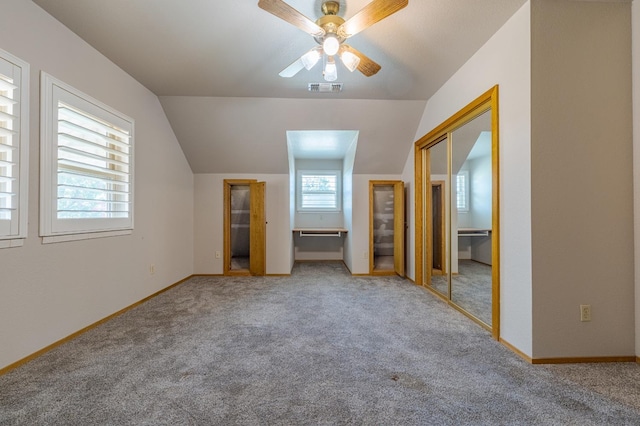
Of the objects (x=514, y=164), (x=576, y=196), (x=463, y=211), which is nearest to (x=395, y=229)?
(x=463, y=211)

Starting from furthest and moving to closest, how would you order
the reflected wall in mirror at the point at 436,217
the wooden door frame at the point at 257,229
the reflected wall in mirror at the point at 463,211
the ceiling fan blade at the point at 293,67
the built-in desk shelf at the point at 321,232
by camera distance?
the built-in desk shelf at the point at 321,232 < the wooden door frame at the point at 257,229 < the reflected wall in mirror at the point at 436,217 < the reflected wall in mirror at the point at 463,211 < the ceiling fan blade at the point at 293,67

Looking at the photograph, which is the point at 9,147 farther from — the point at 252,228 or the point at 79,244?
the point at 252,228

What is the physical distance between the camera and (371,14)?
175cm

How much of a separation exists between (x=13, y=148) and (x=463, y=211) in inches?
156

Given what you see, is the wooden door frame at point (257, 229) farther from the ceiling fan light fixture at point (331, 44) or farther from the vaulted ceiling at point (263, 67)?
the ceiling fan light fixture at point (331, 44)

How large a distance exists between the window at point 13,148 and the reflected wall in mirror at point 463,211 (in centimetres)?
367

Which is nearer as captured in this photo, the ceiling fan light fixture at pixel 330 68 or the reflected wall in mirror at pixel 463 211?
the ceiling fan light fixture at pixel 330 68

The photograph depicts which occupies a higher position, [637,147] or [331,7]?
[331,7]

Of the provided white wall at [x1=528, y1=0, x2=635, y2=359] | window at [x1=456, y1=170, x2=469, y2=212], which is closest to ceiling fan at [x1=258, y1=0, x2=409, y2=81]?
white wall at [x1=528, y1=0, x2=635, y2=359]

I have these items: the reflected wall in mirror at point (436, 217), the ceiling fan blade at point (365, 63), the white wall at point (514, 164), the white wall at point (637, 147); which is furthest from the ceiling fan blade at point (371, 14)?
the reflected wall in mirror at point (436, 217)

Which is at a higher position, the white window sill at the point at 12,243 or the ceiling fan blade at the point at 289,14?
the ceiling fan blade at the point at 289,14

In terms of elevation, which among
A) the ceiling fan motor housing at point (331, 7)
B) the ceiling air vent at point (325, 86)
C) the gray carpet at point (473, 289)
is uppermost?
the ceiling fan motor housing at point (331, 7)

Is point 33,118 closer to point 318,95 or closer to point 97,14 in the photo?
point 97,14

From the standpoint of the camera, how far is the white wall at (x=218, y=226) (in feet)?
15.8
